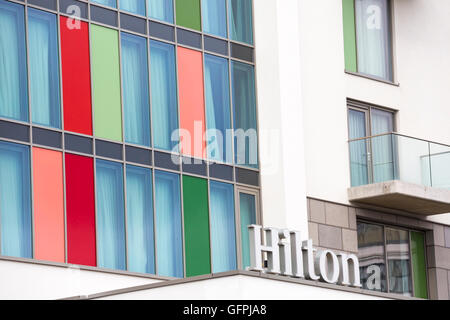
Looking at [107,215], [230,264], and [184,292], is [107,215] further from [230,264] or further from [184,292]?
[184,292]

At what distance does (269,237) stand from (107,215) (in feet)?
13.3

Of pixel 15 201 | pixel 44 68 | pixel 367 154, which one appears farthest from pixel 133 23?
pixel 367 154

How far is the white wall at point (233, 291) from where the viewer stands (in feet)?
79.9

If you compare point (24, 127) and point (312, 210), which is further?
point (312, 210)

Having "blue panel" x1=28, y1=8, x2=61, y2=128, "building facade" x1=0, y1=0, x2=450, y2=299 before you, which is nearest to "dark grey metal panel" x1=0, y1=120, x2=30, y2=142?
"building facade" x1=0, y1=0, x2=450, y2=299

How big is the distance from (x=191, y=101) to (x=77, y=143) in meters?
3.65

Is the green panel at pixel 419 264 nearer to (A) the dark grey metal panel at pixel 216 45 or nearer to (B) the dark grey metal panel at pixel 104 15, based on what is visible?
(A) the dark grey metal panel at pixel 216 45

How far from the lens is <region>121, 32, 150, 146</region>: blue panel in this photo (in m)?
30.9

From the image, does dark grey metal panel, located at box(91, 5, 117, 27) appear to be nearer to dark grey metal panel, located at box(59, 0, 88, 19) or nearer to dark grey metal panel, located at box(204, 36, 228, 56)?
dark grey metal panel, located at box(59, 0, 88, 19)

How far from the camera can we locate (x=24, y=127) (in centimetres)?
2894

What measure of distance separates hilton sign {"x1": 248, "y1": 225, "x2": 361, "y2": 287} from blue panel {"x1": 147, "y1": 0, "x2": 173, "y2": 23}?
263 inches

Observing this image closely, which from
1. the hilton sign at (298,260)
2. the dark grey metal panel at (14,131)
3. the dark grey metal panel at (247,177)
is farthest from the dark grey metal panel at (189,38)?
the hilton sign at (298,260)
